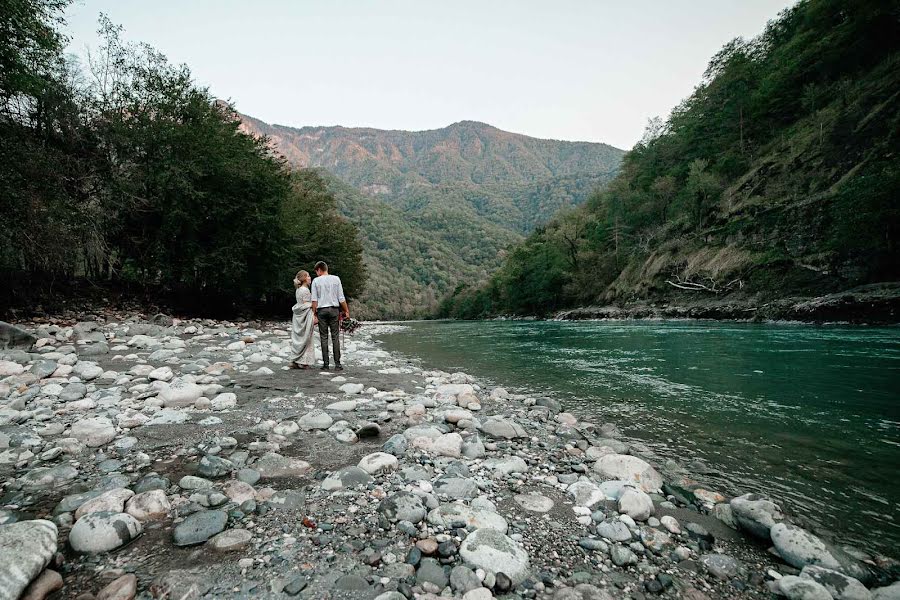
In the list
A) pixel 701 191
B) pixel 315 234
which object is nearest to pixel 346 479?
pixel 315 234

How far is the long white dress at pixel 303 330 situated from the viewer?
29.0 feet

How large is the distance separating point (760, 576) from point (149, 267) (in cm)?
2432

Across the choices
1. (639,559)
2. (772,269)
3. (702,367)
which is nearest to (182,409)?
(639,559)

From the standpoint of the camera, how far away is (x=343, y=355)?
12.4 m

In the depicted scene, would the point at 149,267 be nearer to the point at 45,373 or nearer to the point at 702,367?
the point at 45,373

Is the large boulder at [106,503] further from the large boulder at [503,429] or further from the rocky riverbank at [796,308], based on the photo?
the rocky riverbank at [796,308]

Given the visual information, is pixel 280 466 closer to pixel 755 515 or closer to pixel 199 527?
pixel 199 527

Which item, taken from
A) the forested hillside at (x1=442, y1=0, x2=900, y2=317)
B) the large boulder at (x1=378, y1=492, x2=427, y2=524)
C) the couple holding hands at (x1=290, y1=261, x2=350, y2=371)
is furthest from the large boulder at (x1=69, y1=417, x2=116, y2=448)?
the forested hillside at (x1=442, y1=0, x2=900, y2=317)

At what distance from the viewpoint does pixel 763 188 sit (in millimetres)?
35188

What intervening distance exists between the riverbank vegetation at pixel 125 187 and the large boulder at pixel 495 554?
51.0 ft

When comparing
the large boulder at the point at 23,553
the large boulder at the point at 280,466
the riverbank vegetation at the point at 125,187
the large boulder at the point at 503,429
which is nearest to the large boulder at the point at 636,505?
the large boulder at the point at 503,429

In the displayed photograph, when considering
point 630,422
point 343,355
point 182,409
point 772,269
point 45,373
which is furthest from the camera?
point 772,269

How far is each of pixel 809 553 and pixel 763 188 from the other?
43.9m

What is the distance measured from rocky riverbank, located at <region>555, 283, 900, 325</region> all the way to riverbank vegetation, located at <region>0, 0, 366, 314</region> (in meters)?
30.4
